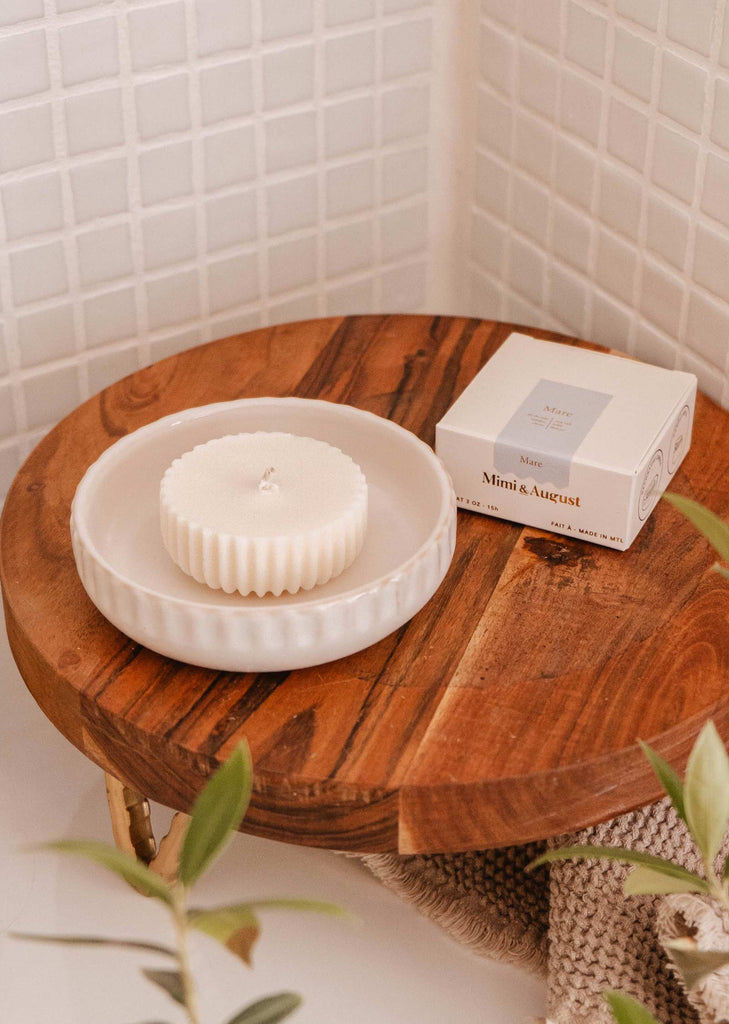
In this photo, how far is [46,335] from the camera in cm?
94

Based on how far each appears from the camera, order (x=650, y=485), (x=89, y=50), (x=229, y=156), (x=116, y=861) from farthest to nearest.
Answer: (x=229, y=156) → (x=89, y=50) → (x=650, y=485) → (x=116, y=861)

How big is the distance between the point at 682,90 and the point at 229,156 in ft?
1.12

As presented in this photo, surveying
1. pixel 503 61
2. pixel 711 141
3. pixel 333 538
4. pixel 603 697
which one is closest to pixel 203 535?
pixel 333 538

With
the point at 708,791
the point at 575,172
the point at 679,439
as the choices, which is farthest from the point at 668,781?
the point at 575,172

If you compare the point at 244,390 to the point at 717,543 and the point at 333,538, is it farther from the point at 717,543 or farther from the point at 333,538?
the point at 717,543

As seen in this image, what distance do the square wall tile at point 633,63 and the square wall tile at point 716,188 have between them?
0.24 feet

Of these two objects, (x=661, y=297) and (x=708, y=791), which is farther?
(x=661, y=297)

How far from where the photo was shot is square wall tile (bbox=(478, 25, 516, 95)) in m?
0.96

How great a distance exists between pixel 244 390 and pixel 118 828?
31 centimetres

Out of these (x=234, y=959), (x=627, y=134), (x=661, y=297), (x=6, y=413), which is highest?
(x=627, y=134)

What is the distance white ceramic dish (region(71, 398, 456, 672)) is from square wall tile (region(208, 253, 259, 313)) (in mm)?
259

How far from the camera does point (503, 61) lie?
3.18 ft

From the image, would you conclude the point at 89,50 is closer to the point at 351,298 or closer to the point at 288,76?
the point at 288,76

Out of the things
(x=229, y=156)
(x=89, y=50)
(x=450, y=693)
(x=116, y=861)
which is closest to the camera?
(x=116, y=861)
